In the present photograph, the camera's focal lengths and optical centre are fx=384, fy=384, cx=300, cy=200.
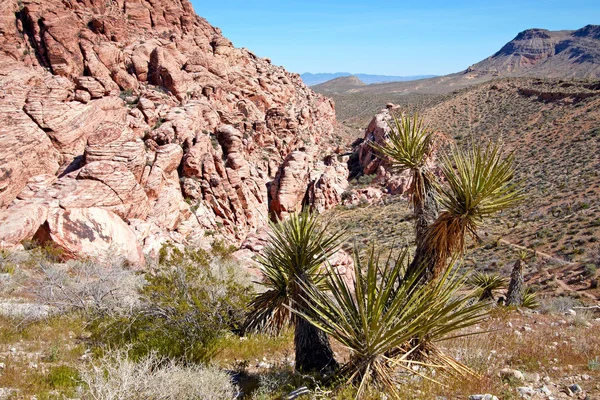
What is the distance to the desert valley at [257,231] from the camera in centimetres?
409

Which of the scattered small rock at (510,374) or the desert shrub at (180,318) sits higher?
the desert shrub at (180,318)

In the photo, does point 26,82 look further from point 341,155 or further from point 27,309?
point 341,155

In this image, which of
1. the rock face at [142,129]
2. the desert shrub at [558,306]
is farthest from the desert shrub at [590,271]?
the rock face at [142,129]

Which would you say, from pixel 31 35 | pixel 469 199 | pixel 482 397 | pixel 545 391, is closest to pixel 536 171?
pixel 545 391

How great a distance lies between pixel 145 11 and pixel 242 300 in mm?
34661

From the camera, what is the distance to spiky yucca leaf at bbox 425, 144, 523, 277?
4.09m

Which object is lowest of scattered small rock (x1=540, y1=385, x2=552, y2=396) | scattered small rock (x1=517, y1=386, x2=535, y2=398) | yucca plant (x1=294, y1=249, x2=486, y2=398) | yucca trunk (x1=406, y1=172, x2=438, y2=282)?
scattered small rock (x1=540, y1=385, x2=552, y2=396)

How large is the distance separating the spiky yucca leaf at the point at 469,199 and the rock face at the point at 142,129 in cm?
372

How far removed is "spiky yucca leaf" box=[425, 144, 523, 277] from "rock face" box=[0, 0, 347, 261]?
372 cm

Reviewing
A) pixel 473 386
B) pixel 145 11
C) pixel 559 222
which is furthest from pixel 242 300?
pixel 145 11

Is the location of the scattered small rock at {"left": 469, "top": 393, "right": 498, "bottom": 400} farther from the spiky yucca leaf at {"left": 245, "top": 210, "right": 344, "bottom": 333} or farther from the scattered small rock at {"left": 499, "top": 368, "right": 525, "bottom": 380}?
the spiky yucca leaf at {"left": 245, "top": 210, "right": 344, "bottom": 333}

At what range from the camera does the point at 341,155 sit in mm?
40281

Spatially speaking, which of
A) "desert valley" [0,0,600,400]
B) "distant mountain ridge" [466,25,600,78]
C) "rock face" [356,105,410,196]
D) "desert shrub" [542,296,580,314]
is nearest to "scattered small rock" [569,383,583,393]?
"desert valley" [0,0,600,400]

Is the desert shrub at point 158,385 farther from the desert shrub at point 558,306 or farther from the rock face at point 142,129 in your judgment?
the desert shrub at point 558,306
